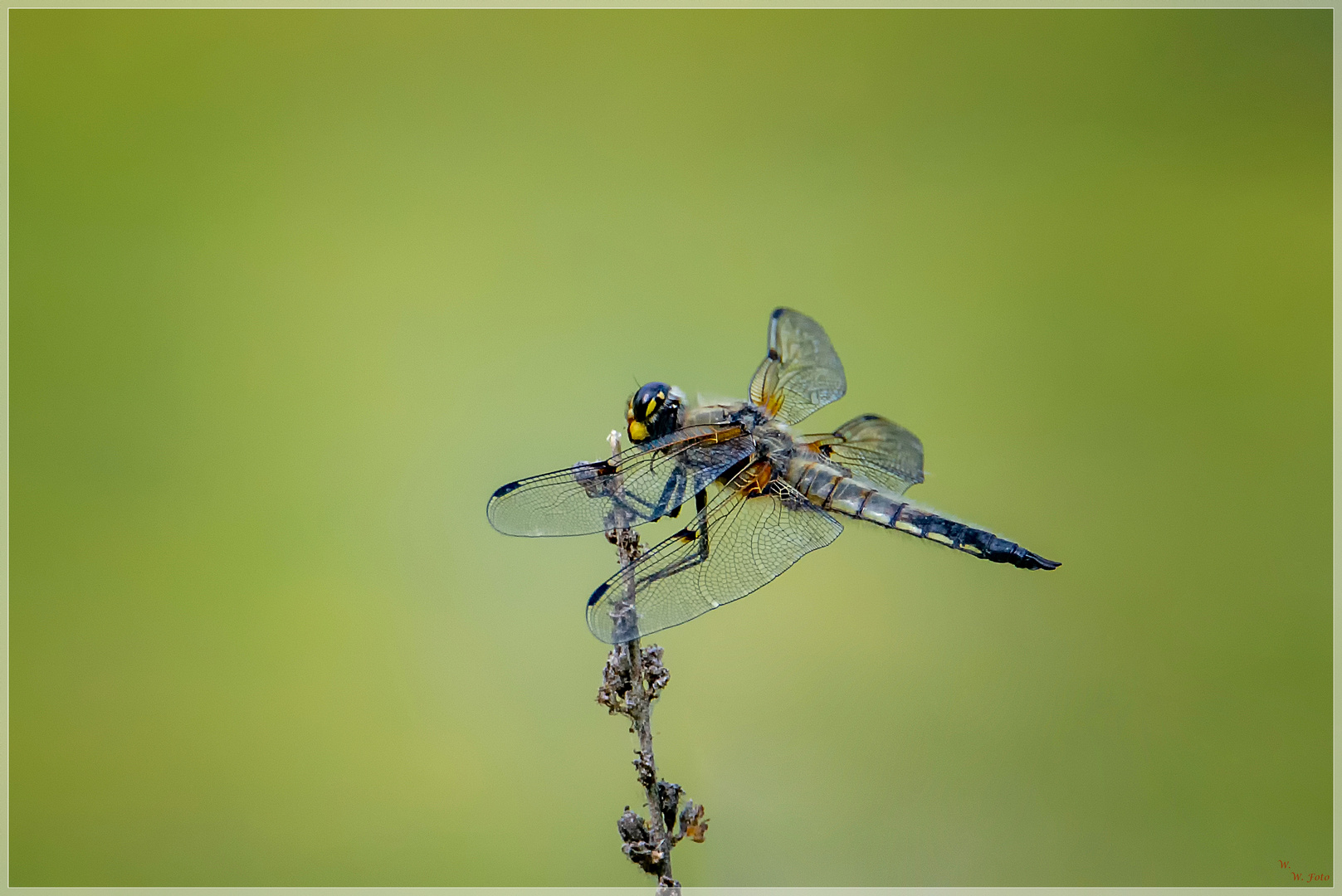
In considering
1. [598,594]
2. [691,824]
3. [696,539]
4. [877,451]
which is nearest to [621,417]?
[877,451]

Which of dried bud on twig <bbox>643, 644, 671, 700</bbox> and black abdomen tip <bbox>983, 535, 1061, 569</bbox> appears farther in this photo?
black abdomen tip <bbox>983, 535, 1061, 569</bbox>

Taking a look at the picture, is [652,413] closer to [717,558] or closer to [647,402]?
[647,402]

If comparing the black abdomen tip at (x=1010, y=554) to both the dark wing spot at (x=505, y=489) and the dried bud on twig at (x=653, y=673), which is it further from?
the dark wing spot at (x=505, y=489)

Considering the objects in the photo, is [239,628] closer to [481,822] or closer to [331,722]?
[331,722]

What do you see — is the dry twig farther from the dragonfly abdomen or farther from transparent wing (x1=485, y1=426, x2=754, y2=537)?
the dragonfly abdomen
